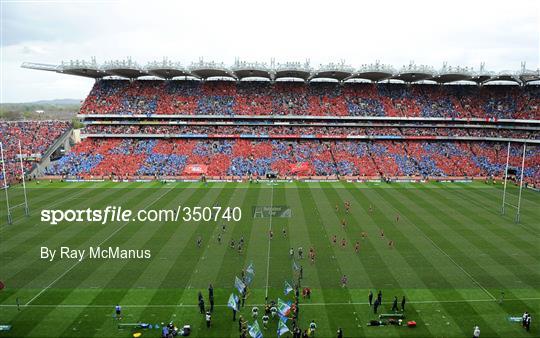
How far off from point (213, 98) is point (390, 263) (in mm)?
56439

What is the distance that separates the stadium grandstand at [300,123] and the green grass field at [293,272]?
745 inches

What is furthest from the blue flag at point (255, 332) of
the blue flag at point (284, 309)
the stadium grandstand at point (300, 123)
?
the stadium grandstand at point (300, 123)

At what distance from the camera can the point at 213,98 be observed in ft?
253

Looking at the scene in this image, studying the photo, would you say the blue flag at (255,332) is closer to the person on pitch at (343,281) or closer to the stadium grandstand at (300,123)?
the person on pitch at (343,281)

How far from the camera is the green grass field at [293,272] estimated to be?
70.3 ft

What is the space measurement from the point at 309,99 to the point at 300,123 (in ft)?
Answer: 21.8

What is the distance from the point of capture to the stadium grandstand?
213 feet

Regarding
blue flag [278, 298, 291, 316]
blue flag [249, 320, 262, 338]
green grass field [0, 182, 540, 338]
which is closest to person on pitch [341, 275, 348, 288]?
green grass field [0, 182, 540, 338]

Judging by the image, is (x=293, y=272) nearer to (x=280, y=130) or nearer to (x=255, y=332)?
(x=255, y=332)

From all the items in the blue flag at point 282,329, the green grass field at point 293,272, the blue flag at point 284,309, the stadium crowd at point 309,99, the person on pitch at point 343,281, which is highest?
the stadium crowd at point 309,99

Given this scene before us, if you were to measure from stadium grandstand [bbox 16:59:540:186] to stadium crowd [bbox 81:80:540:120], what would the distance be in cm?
21

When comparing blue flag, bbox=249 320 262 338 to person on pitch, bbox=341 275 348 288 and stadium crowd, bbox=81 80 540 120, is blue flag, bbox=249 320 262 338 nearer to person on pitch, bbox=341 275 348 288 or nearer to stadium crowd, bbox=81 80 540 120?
person on pitch, bbox=341 275 348 288

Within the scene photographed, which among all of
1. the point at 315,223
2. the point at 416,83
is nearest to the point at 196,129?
the point at 315,223

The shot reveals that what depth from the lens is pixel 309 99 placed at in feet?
254
